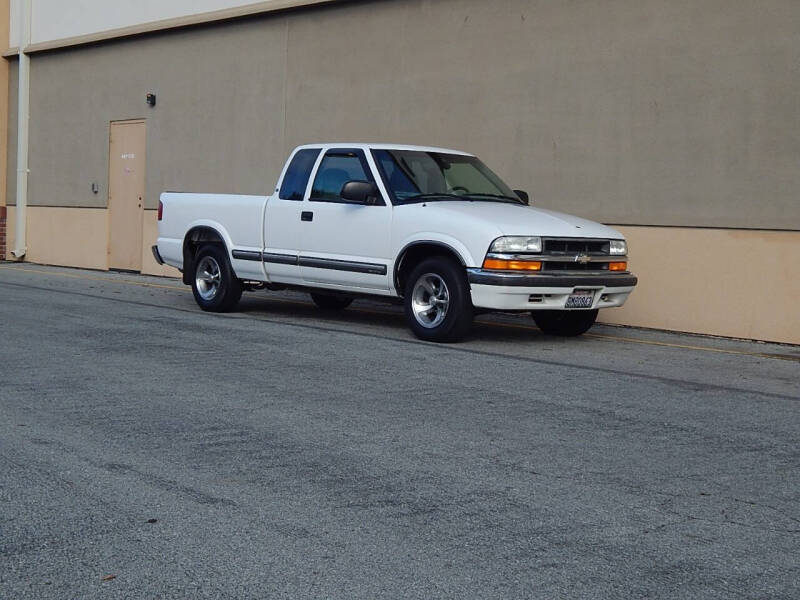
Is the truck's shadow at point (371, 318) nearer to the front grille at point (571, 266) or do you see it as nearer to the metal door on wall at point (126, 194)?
the front grille at point (571, 266)

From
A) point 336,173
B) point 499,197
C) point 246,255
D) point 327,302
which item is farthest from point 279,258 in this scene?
→ point 499,197

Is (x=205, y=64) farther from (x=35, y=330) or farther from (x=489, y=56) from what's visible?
(x=35, y=330)

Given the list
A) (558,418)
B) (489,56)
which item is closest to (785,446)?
(558,418)

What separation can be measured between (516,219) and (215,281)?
4118 millimetres

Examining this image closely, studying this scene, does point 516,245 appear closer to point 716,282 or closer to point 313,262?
point 313,262

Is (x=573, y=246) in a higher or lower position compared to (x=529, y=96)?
lower

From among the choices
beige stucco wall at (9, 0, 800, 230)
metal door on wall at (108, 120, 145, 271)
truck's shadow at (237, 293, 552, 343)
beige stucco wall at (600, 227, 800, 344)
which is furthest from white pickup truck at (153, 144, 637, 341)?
metal door on wall at (108, 120, 145, 271)

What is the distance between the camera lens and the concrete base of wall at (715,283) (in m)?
12.3

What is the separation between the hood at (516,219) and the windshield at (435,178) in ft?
0.91

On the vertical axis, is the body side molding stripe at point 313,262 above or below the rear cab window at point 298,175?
below

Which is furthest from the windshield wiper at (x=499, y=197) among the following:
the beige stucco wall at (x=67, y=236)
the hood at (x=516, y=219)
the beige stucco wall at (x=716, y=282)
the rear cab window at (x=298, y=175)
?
the beige stucco wall at (x=67, y=236)

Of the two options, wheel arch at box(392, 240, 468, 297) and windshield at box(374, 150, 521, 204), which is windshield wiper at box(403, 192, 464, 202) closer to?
windshield at box(374, 150, 521, 204)

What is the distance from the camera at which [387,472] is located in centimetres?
562

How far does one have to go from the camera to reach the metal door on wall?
21391mm
